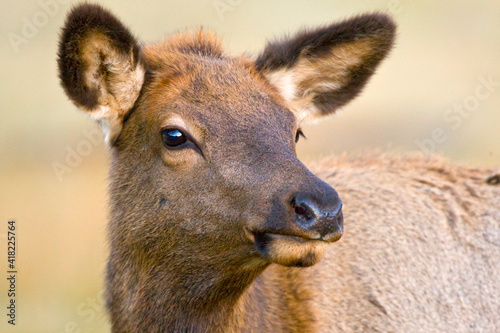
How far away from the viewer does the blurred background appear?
50.7 feet

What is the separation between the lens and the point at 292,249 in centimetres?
546

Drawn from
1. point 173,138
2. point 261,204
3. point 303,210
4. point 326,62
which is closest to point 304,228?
point 303,210

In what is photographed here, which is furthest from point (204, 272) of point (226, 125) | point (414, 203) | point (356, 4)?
point (356, 4)

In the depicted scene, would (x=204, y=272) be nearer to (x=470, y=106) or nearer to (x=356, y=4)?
(x=470, y=106)

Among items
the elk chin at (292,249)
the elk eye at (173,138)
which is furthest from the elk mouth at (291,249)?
the elk eye at (173,138)

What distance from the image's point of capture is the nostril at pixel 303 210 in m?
5.34

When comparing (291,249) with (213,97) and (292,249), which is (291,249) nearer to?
(292,249)

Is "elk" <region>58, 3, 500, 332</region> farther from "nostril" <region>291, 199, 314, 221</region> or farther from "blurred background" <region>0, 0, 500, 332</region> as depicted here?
"blurred background" <region>0, 0, 500, 332</region>

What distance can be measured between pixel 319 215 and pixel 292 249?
1.21ft

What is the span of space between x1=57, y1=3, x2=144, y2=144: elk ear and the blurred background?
6484 millimetres

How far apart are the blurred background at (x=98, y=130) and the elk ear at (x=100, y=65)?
21.3 ft

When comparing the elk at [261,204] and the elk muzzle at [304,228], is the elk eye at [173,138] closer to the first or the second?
the elk at [261,204]

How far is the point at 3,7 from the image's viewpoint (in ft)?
74.8

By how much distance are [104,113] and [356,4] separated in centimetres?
2171
